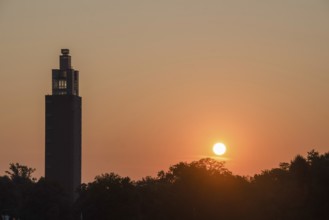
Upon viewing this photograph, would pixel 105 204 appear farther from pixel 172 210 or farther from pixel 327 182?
pixel 327 182

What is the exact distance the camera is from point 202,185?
6088 inches

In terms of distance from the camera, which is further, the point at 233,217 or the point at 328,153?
the point at 328,153

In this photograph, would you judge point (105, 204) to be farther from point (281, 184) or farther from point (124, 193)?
point (281, 184)

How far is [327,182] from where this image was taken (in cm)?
14688

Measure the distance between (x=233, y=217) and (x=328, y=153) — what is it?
2513 cm

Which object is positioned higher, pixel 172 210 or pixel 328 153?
pixel 328 153

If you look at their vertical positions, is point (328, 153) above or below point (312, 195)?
above

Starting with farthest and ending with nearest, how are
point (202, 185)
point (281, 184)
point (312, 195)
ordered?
point (281, 184), point (202, 185), point (312, 195)

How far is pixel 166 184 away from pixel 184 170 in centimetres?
287

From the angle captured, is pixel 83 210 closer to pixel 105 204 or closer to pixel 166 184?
pixel 105 204

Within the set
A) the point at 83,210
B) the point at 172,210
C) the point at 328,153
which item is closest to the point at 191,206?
the point at 172,210

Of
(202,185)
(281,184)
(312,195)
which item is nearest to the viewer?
(312,195)

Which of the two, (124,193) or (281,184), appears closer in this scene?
(124,193)

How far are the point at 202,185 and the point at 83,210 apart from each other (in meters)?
14.6
